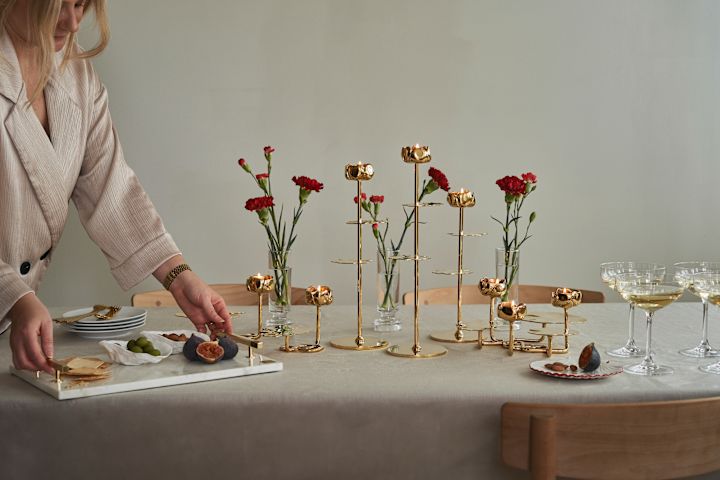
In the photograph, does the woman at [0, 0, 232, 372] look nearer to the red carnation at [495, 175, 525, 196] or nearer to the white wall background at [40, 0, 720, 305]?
the red carnation at [495, 175, 525, 196]

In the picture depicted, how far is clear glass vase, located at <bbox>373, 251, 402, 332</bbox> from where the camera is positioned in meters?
1.95

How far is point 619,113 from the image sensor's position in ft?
10.7

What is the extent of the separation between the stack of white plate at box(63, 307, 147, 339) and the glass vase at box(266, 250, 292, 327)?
0.31m

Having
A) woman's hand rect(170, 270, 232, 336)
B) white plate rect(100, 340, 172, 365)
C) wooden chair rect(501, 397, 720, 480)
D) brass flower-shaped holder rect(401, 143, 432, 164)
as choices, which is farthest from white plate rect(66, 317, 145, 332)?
wooden chair rect(501, 397, 720, 480)

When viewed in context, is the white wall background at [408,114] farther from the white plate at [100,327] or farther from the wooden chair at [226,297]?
the white plate at [100,327]

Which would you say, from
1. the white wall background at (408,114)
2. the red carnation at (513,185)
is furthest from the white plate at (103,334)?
the white wall background at (408,114)

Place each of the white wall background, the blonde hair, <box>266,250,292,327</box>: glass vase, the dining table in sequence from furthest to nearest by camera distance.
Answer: the white wall background → <box>266,250,292,327</box>: glass vase → the blonde hair → the dining table

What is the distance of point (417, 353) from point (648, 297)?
1.52 ft

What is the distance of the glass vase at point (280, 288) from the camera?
1901 millimetres

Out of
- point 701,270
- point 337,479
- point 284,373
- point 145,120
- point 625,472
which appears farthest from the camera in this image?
point 145,120

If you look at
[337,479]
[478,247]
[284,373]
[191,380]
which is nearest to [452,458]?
[337,479]

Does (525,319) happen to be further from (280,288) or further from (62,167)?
(62,167)

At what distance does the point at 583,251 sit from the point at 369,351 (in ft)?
5.93

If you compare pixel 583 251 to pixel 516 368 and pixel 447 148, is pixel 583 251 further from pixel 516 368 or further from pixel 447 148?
pixel 516 368
